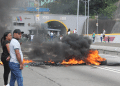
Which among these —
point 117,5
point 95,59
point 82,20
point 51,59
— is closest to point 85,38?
point 95,59

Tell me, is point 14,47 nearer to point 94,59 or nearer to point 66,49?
point 66,49

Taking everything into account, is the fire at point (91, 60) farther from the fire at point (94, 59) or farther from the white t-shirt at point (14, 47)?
Result: the white t-shirt at point (14, 47)

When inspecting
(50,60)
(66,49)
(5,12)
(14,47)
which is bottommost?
(50,60)

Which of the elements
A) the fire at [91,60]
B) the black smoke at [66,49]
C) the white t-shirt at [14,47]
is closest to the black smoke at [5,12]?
the black smoke at [66,49]

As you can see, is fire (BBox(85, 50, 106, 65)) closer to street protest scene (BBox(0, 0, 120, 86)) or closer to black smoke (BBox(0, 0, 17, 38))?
street protest scene (BBox(0, 0, 120, 86))

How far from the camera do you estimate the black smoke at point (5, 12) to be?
17.4 meters

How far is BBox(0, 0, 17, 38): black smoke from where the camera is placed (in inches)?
685

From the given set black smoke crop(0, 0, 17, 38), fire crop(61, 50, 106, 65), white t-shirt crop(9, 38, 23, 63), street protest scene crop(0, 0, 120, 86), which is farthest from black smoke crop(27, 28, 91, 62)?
black smoke crop(0, 0, 17, 38)

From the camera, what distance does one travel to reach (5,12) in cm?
1789

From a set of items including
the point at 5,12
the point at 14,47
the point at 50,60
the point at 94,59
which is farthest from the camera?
the point at 5,12

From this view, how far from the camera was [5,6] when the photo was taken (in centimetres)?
1759

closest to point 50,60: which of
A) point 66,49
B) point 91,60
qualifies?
point 66,49

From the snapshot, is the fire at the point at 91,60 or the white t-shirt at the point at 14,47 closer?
the white t-shirt at the point at 14,47

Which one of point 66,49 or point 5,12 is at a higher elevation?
point 5,12
